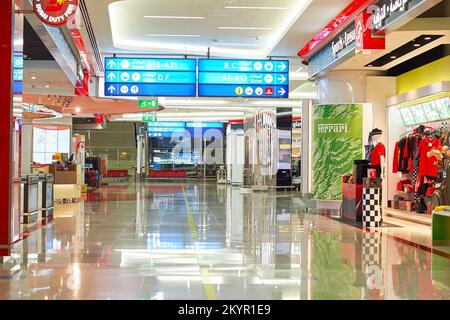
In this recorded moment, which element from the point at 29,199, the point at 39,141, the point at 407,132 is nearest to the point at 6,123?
the point at 29,199

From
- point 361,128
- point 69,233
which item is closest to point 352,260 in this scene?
point 69,233

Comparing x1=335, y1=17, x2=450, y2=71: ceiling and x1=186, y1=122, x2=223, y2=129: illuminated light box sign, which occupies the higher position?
x1=186, y1=122, x2=223, y2=129: illuminated light box sign

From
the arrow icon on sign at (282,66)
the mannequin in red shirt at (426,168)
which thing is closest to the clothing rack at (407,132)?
the mannequin in red shirt at (426,168)

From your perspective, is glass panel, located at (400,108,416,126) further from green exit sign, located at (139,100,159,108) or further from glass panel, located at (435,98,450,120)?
green exit sign, located at (139,100,159,108)

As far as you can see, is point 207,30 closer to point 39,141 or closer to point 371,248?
point 371,248

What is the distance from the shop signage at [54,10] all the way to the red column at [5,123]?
61cm

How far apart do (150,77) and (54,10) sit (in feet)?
19.0

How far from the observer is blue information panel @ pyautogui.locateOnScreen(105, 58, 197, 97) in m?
13.2

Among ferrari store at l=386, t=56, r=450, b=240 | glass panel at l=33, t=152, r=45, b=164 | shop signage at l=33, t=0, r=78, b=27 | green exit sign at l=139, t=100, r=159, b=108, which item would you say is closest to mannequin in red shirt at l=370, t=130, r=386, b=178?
ferrari store at l=386, t=56, r=450, b=240

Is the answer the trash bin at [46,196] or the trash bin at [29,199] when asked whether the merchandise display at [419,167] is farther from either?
the trash bin at [46,196]

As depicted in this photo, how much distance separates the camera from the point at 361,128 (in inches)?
516

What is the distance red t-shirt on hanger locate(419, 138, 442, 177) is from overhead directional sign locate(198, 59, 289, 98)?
10.2ft

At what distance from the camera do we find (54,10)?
7.52 m

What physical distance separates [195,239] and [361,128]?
5.72m
